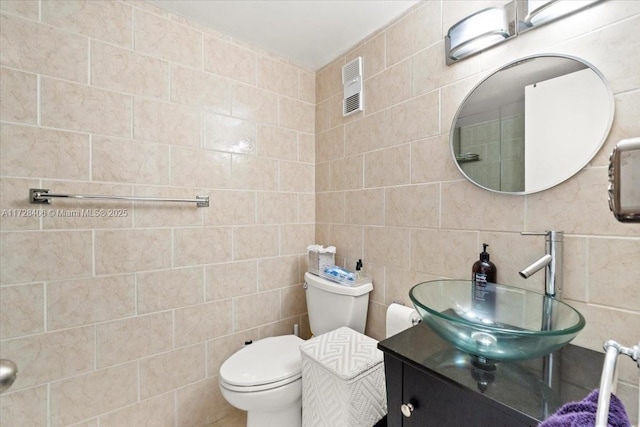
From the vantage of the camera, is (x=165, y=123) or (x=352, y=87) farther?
(x=352, y=87)

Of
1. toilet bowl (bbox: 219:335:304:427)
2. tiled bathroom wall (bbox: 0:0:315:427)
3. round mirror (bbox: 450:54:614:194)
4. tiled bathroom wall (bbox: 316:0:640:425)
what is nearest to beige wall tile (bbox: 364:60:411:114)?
tiled bathroom wall (bbox: 316:0:640:425)

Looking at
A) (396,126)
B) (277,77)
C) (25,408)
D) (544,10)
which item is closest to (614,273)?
(544,10)

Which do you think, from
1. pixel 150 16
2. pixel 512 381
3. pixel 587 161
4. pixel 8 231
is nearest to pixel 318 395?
pixel 512 381

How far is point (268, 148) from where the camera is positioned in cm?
184

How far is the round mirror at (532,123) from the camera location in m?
0.92

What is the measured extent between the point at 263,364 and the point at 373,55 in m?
1.76

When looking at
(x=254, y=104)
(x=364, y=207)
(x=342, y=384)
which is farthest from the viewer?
(x=254, y=104)

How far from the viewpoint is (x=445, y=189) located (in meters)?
1.29

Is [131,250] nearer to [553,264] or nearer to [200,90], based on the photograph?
[200,90]

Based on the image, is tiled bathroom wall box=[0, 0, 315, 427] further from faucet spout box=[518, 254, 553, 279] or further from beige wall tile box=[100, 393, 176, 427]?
faucet spout box=[518, 254, 553, 279]

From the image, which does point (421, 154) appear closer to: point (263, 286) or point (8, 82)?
point (263, 286)

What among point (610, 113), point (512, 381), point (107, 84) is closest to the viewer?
point (512, 381)

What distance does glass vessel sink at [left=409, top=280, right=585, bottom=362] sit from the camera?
72 centimetres

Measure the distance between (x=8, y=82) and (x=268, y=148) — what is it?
116 cm
